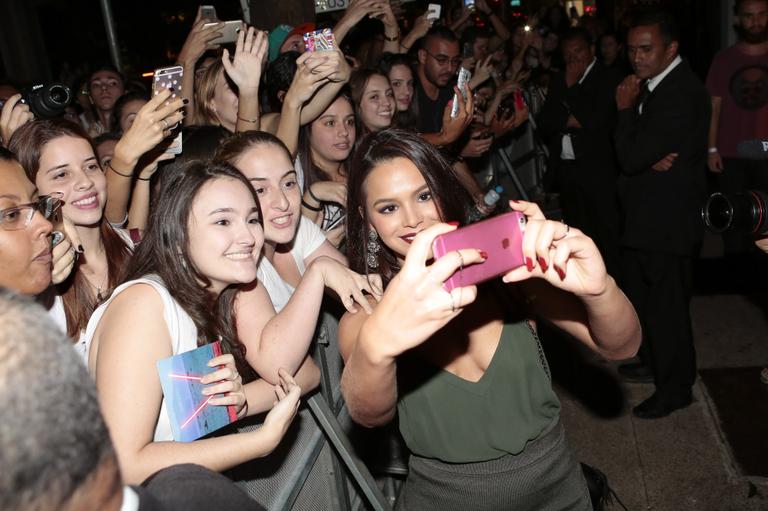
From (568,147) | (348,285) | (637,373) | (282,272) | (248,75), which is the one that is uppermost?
(248,75)

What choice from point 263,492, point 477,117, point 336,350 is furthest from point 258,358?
point 477,117

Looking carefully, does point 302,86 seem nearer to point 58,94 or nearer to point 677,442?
point 58,94

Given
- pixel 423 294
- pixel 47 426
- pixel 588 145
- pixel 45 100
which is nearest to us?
pixel 47 426

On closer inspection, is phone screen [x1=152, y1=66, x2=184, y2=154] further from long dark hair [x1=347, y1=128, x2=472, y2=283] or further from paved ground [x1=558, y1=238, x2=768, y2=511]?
paved ground [x1=558, y1=238, x2=768, y2=511]

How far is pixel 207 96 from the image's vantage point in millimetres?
4004

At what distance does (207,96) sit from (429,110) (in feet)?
7.82

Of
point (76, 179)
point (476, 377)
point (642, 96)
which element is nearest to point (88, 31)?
point (642, 96)

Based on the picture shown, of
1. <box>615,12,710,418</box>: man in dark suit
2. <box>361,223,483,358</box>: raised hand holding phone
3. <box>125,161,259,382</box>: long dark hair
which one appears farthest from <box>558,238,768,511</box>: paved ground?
<box>361,223,483,358</box>: raised hand holding phone

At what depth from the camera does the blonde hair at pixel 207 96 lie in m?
3.96

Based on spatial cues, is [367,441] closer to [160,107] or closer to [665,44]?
[160,107]

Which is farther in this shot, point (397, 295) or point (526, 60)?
point (526, 60)

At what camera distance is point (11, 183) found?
6.93ft

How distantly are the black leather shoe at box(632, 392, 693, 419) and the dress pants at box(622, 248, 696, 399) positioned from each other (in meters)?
0.02

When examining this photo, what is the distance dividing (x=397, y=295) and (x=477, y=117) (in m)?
4.88
